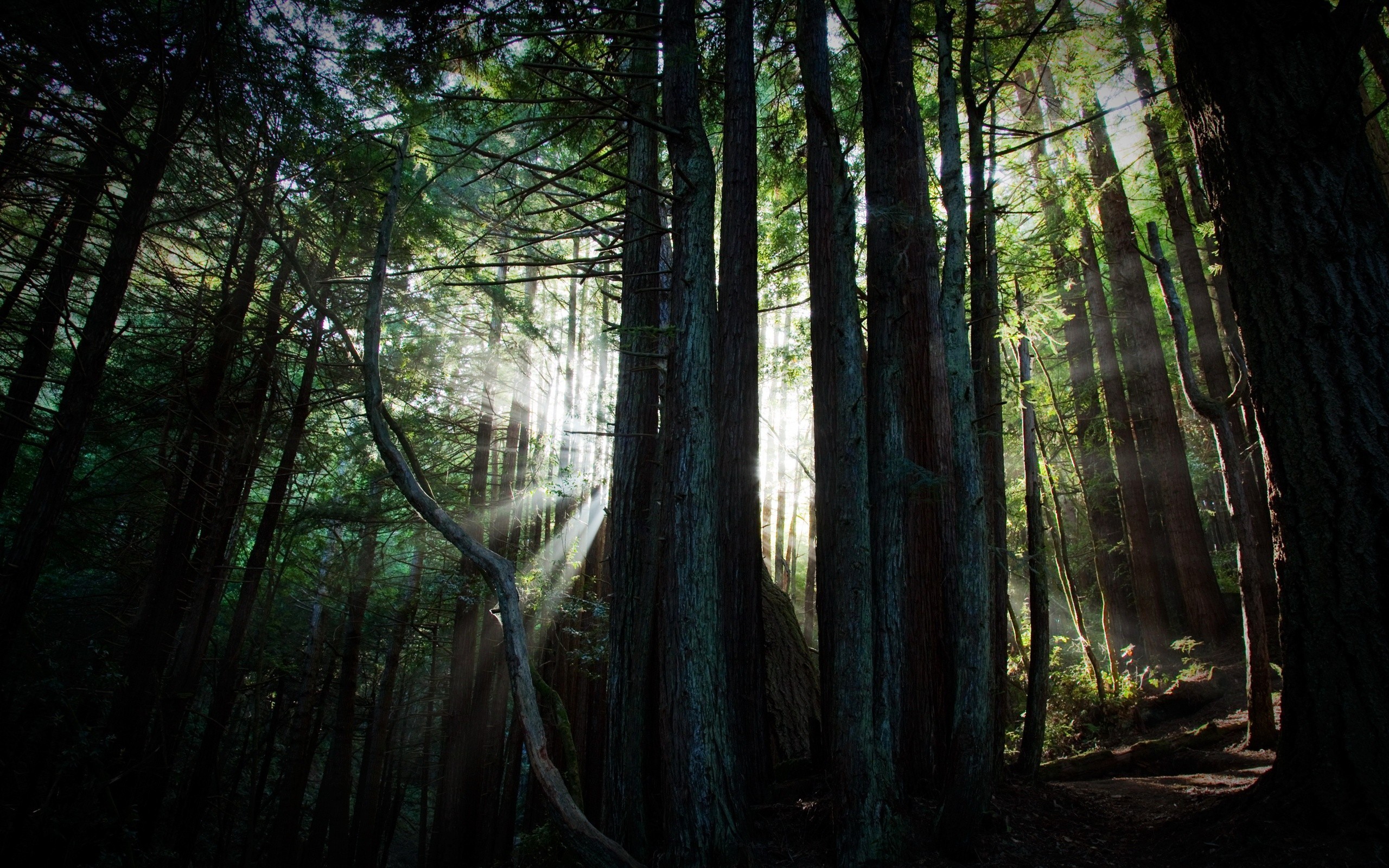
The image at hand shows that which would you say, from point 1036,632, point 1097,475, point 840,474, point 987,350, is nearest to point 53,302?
point 840,474

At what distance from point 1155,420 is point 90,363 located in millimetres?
15060

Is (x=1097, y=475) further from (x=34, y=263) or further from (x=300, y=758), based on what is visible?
(x=34, y=263)

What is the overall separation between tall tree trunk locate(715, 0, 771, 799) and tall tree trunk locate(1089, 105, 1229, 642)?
292 inches

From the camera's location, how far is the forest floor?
295 cm

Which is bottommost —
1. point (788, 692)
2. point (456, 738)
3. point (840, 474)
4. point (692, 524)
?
point (456, 738)

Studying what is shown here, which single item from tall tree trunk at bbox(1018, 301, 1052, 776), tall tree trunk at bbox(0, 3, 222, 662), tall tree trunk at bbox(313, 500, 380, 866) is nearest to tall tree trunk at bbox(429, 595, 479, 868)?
tall tree trunk at bbox(313, 500, 380, 866)

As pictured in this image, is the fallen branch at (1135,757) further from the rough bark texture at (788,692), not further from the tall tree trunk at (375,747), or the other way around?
the tall tree trunk at (375,747)

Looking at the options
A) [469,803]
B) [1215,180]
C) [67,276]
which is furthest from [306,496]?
[1215,180]

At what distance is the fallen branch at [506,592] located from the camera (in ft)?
11.2

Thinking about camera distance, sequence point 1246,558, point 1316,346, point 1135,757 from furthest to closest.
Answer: point 1135,757, point 1246,558, point 1316,346

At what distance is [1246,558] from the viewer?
6.13 meters

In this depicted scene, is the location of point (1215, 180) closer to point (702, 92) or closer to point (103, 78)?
point (702, 92)

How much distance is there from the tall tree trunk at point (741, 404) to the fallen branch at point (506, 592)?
5.65 ft

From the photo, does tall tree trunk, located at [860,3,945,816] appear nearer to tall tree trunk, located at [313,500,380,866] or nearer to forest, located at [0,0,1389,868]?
forest, located at [0,0,1389,868]
